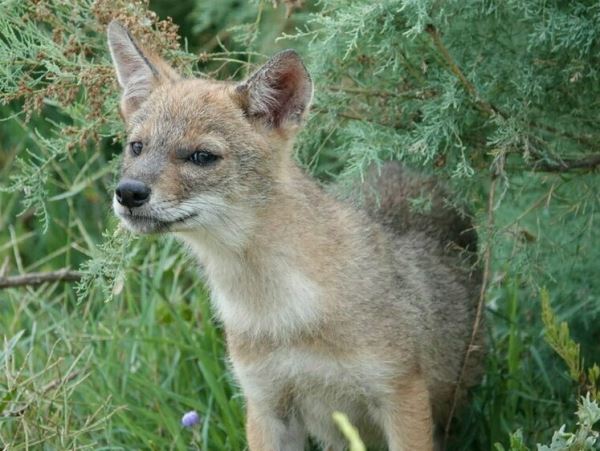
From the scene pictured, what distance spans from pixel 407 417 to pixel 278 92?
131 cm

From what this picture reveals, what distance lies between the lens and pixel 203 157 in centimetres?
424

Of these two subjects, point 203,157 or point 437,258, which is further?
point 437,258

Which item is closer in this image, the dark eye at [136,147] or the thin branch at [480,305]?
the dark eye at [136,147]

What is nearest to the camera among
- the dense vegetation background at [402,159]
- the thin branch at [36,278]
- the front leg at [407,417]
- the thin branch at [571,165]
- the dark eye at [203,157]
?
the dark eye at [203,157]

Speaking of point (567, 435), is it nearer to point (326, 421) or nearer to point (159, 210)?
point (326, 421)

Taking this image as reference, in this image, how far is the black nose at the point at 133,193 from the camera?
4031mm

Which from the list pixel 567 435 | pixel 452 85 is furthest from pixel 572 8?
pixel 567 435

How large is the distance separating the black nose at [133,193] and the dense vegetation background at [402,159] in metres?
0.58

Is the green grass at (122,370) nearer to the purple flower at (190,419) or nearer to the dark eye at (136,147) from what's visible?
the purple flower at (190,419)

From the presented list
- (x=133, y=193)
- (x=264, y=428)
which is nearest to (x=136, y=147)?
(x=133, y=193)

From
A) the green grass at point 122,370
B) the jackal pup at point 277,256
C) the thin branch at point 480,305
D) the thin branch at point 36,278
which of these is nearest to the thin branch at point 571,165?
the thin branch at point 480,305

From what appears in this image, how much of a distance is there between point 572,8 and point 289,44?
255cm

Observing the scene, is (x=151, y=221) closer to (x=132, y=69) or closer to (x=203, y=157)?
(x=203, y=157)

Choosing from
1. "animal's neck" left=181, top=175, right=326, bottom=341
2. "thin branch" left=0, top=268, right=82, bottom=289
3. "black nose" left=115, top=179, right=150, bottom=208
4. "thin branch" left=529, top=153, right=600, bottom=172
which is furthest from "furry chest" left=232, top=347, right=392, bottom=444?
"thin branch" left=0, top=268, right=82, bottom=289
